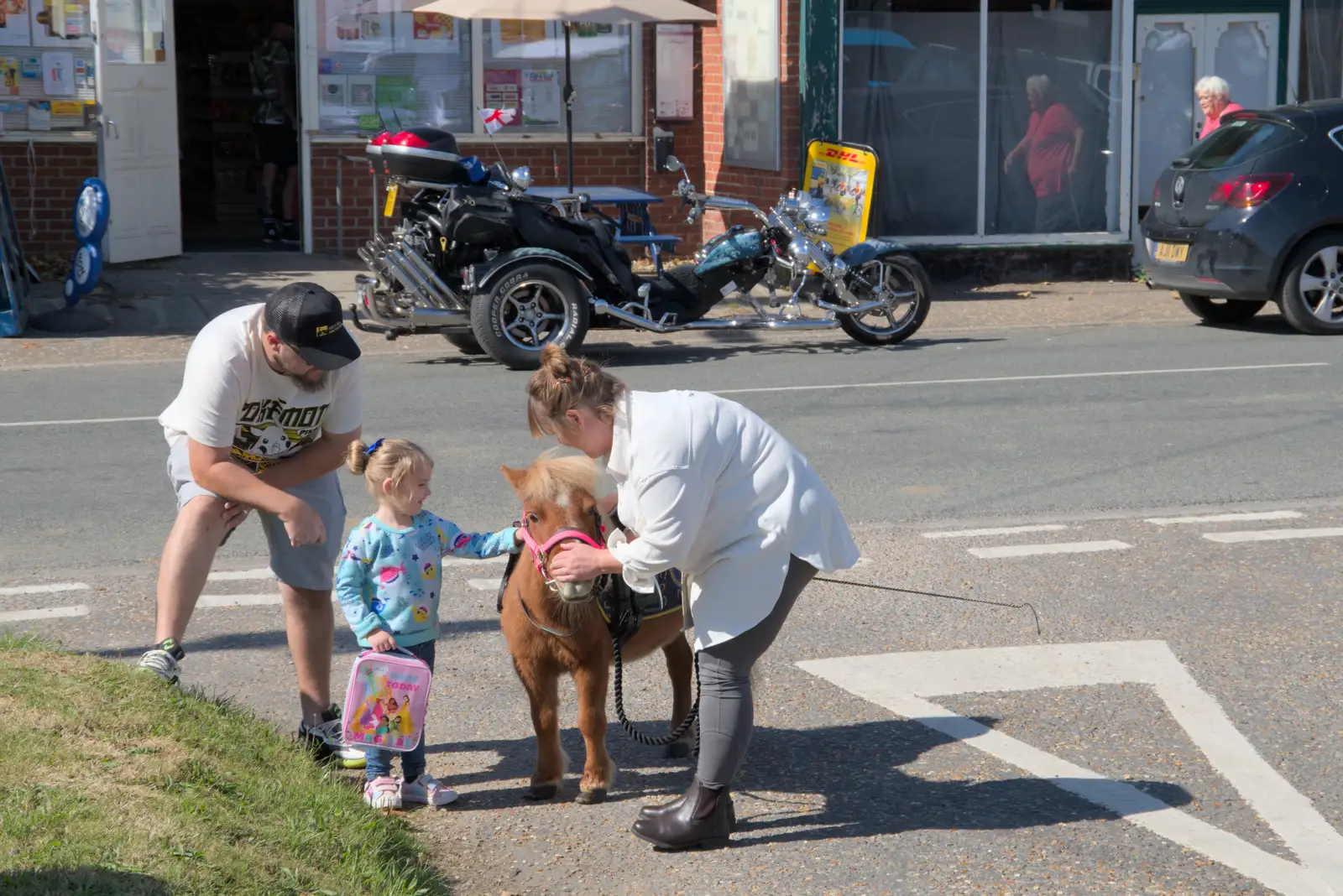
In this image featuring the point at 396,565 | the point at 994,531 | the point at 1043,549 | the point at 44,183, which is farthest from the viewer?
the point at 44,183

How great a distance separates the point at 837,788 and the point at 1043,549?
275 cm

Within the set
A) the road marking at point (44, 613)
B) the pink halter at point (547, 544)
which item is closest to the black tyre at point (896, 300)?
the road marking at point (44, 613)

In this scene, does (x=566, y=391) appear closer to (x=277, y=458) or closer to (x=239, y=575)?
(x=277, y=458)

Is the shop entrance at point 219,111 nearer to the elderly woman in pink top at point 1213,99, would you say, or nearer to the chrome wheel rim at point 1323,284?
the elderly woman in pink top at point 1213,99

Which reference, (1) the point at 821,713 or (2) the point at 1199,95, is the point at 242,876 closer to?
(1) the point at 821,713

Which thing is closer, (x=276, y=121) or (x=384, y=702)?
(x=384, y=702)

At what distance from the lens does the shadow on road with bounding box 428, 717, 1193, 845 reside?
15.0 ft

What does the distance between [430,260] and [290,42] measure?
25.7 feet

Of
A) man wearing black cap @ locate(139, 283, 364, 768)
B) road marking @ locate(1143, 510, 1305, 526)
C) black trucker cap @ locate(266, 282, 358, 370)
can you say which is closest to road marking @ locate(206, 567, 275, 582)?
man wearing black cap @ locate(139, 283, 364, 768)

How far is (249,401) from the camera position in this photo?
191 inches

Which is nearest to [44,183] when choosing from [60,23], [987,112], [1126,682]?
[60,23]

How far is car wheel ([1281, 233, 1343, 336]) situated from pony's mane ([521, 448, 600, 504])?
10.5 metres

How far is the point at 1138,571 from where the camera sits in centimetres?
687

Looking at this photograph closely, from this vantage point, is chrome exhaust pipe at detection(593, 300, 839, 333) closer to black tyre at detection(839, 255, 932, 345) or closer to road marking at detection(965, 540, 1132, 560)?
black tyre at detection(839, 255, 932, 345)
